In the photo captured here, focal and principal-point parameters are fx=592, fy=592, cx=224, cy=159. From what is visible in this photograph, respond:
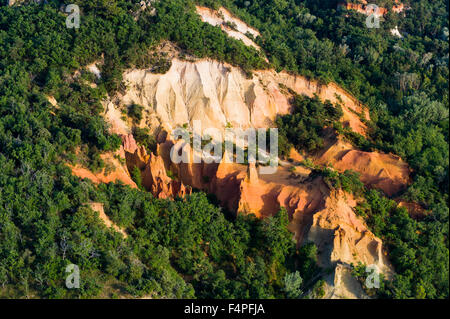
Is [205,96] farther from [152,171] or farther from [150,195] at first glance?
[150,195]

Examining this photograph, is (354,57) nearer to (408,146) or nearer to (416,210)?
(408,146)

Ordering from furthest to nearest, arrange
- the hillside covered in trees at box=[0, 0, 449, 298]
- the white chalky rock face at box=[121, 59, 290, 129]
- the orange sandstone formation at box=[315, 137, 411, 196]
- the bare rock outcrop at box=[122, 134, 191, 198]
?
1. the white chalky rock face at box=[121, 59, 290, 129]
2. the orange sandstone formation at box=[315, 137, 411, 196]
3. the bare rock outcrop at box=[122, 134, 191, 198]
4. the hillside covered in trees at box=[0, 0, 449, 298]

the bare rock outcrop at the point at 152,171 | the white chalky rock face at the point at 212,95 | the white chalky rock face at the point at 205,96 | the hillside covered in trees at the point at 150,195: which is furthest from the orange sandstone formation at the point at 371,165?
the bare rock outcrop at the point at 152,171

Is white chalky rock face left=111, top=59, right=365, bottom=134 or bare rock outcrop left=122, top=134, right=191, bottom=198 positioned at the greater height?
white chalky rock face left=111, top=59, right=365, bottom=134

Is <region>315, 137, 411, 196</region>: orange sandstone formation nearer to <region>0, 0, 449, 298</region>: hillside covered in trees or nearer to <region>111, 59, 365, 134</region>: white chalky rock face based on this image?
<region>0, 0, 449, 298</region>: hillside covered in trees

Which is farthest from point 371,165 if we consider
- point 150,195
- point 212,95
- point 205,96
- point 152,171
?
point 150,195

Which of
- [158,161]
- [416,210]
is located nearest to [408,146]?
[416,210]

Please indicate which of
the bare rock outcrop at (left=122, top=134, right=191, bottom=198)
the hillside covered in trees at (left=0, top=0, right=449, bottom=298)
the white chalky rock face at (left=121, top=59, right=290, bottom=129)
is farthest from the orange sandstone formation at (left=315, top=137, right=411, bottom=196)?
the bare rock outcrop at (left=122, top=134, right=191, bottom=198)

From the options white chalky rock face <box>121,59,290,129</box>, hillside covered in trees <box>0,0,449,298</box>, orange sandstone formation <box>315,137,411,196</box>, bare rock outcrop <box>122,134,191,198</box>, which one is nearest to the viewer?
hillside covered in trees <box>0,0,449,298</box>

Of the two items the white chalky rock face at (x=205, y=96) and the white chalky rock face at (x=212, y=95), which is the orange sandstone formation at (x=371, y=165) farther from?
the white chalky rock face at (x=205, y=96)

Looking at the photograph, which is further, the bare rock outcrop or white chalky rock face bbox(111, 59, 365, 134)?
white chalky rock face bbox(111, 59, 365, 134)
